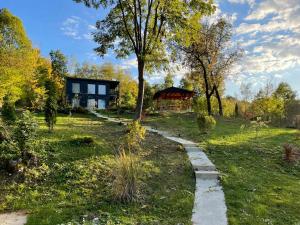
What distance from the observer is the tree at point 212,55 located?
27078mm

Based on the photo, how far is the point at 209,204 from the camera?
6809 mm

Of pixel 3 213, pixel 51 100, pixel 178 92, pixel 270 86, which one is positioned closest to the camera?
pixel 3 213

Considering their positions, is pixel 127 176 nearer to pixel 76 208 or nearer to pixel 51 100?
pixel 76 208

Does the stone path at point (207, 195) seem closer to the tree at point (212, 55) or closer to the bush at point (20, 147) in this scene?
the bush at point (20, 147)

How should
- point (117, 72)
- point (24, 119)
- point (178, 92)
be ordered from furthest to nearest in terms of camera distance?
1. point (117, 72)
2. point (178, 92)
3. point (24, 119)

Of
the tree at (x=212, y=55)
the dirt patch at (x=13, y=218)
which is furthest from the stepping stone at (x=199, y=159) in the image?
the tree at (x=212, y=55)

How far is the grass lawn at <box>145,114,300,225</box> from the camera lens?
6.41 m

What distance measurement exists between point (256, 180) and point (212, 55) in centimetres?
2017

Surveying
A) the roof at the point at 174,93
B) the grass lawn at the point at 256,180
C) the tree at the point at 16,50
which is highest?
the tree at the point at 16,50

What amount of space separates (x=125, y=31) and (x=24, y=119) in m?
8.48

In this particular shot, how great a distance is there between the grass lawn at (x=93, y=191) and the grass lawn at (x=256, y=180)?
38.4 inches

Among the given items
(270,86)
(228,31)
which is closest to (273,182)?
(228,31)

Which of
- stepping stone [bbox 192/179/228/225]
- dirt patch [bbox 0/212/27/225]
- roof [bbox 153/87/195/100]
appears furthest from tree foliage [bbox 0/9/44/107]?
dirt patch [bbox 0/212/27/225]

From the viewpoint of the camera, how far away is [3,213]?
19.7ft
